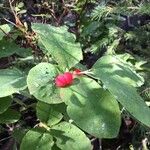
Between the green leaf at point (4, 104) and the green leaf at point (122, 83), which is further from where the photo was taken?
the green leaf at point (4, 104)

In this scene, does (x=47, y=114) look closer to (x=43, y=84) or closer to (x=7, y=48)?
(x=43, y=84)

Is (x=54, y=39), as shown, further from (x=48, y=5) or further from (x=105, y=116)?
(x=48, y=5)

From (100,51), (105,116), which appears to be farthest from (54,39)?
(100,51)

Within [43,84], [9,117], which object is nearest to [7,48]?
[9,117]

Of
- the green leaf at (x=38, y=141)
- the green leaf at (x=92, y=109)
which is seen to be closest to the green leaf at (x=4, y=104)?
the green leaf at (x=38, y=141)

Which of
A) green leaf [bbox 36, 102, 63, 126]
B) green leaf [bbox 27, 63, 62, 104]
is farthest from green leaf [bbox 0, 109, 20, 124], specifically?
green leaf [bbox 27, 63, 62, 104]

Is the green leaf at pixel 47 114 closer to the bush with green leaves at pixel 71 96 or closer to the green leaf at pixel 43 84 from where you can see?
the bush with green leaves at pixel 71 96

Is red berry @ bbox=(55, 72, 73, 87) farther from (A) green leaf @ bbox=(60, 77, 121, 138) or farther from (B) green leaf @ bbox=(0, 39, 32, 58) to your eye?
(B) green leaf @ bbox=(0, 39, 32, 58)
